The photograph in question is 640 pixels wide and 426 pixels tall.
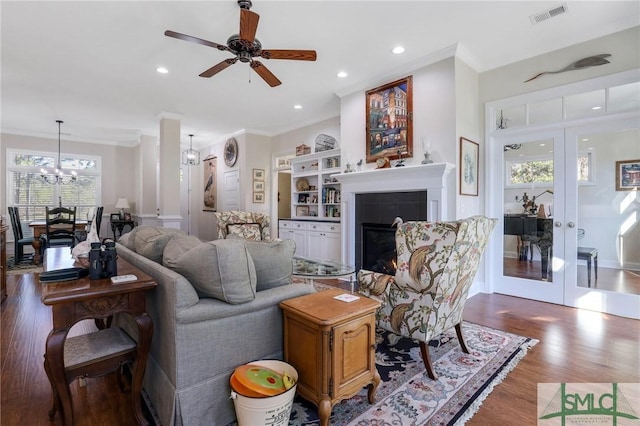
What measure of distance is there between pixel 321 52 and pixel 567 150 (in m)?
3.04

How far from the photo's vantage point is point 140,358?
1.59 metres

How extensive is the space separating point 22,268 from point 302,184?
17.5 ft

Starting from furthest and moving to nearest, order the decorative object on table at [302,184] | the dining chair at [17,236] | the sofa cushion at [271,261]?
1. the decorative object on table at [302,184]
2. the dining chair at [17,236]
3. the sofa cushion at [271,261]

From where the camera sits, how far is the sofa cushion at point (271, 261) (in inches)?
72.2

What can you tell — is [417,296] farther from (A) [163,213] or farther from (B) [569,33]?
(A) [163,213]

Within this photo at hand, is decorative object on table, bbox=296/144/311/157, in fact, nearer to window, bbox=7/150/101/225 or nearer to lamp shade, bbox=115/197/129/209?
lamp shade, bbox=115/197/129/209

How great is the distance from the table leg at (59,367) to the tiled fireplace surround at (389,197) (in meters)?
3.42

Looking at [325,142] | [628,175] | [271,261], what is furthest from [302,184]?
[628,175]

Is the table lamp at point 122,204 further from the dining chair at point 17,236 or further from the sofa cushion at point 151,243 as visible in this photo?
the sofa cushion at point 151,243

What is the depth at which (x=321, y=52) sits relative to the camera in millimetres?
3586

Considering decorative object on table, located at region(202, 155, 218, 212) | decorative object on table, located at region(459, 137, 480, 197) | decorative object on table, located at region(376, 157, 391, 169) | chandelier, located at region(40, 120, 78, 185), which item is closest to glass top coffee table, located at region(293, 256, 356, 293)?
decorative object on table, located at region(376, 157, 391, 169)

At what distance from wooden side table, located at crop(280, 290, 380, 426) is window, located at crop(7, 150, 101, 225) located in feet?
28.0

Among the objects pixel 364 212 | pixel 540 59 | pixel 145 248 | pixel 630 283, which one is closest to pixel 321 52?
pixel 364 212

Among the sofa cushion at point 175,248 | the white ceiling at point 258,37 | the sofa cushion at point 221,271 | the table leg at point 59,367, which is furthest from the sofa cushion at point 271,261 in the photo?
the white ceiling at point 258,37
